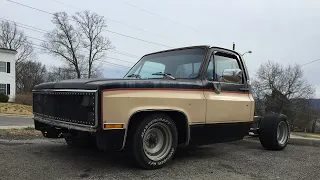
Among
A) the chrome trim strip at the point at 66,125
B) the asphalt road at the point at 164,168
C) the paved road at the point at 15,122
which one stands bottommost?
the paved road at the point at 15,122

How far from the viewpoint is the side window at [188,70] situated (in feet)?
18.5

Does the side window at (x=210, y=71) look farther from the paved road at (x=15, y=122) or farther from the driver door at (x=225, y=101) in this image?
the paved road at (x=15, y=122)

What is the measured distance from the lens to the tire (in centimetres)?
685

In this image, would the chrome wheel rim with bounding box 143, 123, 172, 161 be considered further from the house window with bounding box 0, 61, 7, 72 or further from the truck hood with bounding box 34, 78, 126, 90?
the house window with bounding box 0, 61, 7, 72

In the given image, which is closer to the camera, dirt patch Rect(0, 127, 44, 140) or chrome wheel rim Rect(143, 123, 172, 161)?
chrome wheel rim Rect(143, 123, 172, 161)

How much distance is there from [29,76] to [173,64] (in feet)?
217

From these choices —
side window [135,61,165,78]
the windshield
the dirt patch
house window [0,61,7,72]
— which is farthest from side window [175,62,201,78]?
house window [0,61,7,72]

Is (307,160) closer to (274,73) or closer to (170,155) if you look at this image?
(170,155)

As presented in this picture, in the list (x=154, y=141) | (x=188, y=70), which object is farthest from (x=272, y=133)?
(x=154, y=141)

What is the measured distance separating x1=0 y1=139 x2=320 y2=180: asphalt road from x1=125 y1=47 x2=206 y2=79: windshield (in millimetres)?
1462

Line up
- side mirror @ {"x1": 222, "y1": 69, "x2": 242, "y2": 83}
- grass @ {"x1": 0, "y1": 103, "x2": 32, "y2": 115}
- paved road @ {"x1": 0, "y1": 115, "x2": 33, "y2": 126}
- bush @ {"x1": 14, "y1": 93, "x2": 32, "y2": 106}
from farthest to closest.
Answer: bush @ {"x1": 14, "y1": 93, "x2": 32, "y2": 106} → grass @ {"x1": 0, "y1": 103, "x2": 32, "y2": 115} → paved road @ {"x1": 0, "y1": 115, "x2": 33, "y2": 126} → side mirror @ {"x1": 222, "y1": 69, "x2": 242, "y2": 83}

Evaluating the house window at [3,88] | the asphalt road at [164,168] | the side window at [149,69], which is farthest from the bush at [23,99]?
the side window at [149,69]

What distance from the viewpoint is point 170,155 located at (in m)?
5.00

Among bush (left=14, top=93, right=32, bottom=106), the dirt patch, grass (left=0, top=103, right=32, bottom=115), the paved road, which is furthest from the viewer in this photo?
bush (left=14, top=93, right=32, bottom=106)
